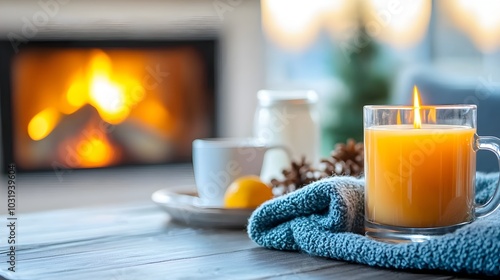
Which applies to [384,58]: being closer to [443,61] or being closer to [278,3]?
[443,61]

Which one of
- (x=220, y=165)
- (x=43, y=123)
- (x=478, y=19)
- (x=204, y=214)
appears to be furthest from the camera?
(x=478, y=19)

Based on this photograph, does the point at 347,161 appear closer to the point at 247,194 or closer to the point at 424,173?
the point at 247,194

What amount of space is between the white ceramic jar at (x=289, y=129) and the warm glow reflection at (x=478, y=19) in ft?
8.01

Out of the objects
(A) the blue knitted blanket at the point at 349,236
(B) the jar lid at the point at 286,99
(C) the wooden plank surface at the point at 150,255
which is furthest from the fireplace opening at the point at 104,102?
(A) the blue knitted blanket at the point at 349,236

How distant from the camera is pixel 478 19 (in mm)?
3854

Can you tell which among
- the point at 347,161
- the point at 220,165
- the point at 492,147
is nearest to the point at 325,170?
the point at 347,161

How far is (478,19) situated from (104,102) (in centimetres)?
208

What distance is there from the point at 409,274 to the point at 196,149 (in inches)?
23.3

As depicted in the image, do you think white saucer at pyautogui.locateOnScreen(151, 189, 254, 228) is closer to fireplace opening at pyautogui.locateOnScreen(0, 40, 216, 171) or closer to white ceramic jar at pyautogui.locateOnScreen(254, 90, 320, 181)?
white ceramic jar at pyautogui.locateOnScreen(254, 90, 320, 181)

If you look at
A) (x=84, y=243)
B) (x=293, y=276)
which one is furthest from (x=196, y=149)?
(x=293, y=276)

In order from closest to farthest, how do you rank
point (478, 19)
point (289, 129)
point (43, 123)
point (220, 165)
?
1. point (220, 165)
2. point (289, 129)
3. point (43, 123)
4. point (478, 19)

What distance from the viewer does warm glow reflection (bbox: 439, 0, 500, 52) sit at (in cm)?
369

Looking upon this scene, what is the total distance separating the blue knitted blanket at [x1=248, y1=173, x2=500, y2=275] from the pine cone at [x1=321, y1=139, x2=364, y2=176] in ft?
0.93

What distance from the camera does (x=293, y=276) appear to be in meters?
0.78
